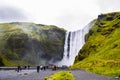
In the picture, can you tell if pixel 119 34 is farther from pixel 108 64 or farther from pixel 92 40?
pixel 108 64

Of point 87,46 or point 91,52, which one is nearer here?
point 91,52

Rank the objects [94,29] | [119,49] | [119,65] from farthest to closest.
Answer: [94,29]
[119,49]
[119,65]

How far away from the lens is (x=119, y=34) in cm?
14525

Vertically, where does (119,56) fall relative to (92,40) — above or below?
below

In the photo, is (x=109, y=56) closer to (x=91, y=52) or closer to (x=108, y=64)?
(x=108, y=64)

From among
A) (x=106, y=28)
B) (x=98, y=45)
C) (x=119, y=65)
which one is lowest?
(x=119, y=65)

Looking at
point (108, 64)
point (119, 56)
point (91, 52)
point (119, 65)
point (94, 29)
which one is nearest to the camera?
point (119, 65)

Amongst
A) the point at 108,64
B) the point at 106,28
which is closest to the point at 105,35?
the point at 106,28

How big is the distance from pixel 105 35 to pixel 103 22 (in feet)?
84.2

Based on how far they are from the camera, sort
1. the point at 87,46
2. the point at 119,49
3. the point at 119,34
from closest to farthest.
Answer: the point at 119,49 → the point at 119,34 → the point at 87,46

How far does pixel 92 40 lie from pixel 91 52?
2021cm

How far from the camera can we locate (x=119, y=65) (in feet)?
289

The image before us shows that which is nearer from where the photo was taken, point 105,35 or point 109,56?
point 109,56

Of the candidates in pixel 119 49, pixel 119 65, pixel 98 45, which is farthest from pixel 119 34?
pixel 119 65
